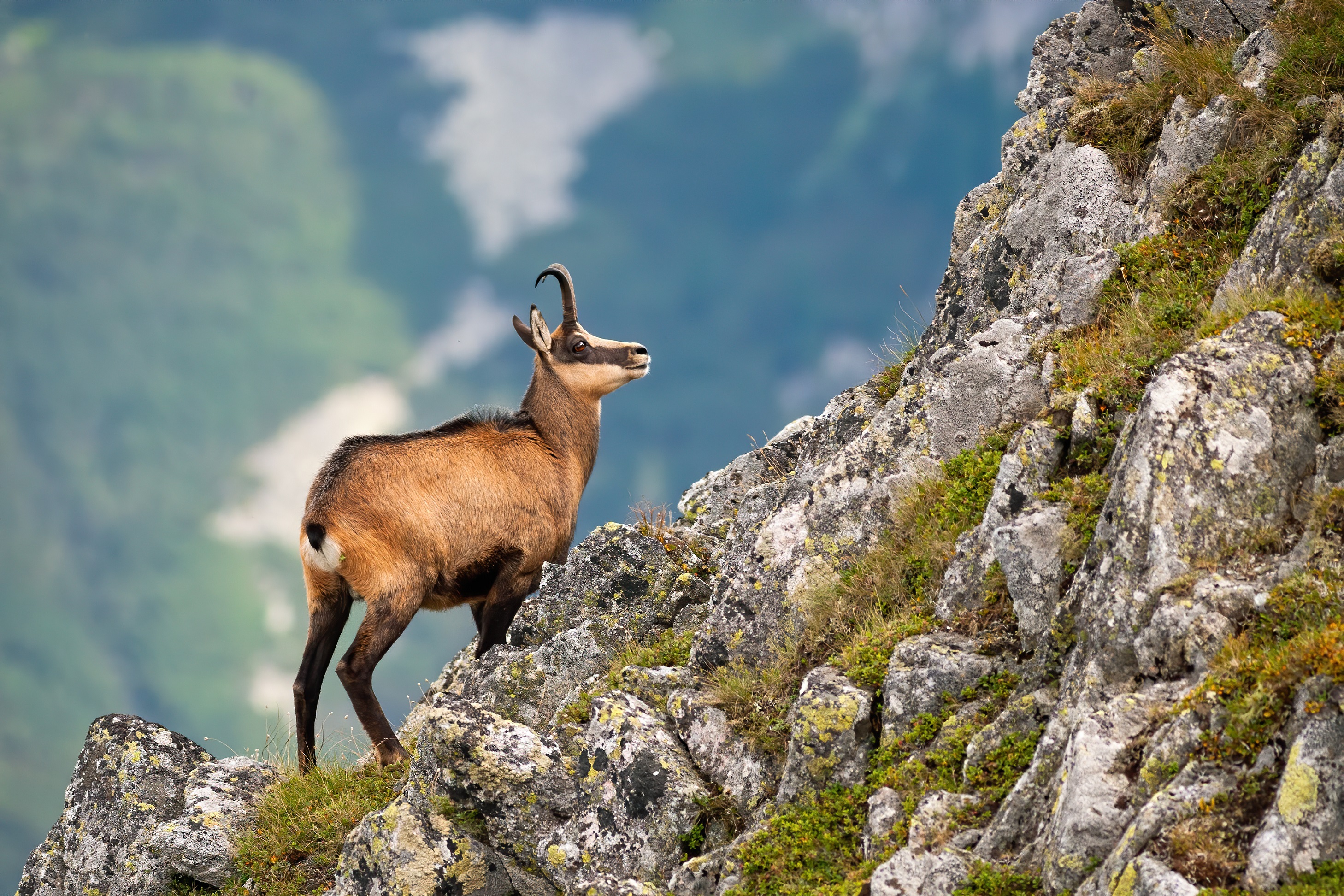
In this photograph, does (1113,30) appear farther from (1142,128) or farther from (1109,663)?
(1109,663)

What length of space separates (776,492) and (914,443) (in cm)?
333

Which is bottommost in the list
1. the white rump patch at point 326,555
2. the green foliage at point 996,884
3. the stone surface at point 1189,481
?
the green foliage at point 996,884

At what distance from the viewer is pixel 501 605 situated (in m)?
12.0

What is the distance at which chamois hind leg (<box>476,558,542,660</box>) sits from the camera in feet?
39.4

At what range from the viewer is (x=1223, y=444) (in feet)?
20.0

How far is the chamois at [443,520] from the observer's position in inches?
424

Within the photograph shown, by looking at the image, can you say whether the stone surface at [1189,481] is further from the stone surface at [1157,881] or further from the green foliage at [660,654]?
the green foliage at [660,654]

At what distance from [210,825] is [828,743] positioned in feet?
22.8

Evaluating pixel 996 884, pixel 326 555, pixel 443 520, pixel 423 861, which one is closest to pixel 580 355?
pixel 443 520

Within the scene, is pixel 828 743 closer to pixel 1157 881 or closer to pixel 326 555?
pixel 1157 881

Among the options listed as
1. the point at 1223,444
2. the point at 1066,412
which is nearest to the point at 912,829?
the point at 1223,444

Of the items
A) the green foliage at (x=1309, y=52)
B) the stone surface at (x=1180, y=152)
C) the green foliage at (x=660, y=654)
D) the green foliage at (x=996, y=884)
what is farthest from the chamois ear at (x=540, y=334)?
the green foliage at (x=996, y=884)

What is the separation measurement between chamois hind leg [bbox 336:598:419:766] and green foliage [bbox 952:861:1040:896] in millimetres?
6928

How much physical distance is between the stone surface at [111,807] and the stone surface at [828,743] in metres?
7.46
